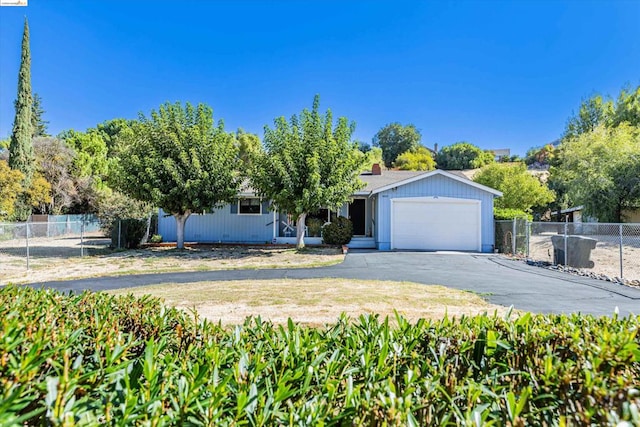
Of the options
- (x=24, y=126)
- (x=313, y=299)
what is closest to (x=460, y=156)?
(x=24, y=126)

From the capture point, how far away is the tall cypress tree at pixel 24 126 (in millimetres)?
25531

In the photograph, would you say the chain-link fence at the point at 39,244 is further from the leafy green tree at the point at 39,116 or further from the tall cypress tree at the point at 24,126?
the leafy green tree at the point at 39,116

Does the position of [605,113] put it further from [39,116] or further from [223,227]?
[39,116]

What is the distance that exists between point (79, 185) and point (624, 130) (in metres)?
46.1

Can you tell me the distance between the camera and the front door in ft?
68.0

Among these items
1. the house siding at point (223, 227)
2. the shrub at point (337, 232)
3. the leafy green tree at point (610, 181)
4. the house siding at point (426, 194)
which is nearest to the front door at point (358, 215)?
the shrub at point (337, 232)

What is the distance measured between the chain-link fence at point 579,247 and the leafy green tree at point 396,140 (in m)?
40.1

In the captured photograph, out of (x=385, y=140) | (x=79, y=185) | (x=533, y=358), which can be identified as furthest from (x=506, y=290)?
(x=385, y=140)

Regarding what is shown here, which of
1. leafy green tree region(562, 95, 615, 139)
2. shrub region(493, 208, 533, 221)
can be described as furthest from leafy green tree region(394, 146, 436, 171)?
shrub region(493, 208, 533, 221)

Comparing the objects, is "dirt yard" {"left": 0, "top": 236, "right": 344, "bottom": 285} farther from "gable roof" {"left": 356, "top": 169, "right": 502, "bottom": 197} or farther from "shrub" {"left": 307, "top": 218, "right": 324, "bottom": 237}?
"gable roof" {"left": 356, "top": 169, "right": 502, "bottom": 197}

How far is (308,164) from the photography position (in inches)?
588

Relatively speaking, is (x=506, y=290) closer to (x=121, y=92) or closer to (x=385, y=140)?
(x=121, y=92)

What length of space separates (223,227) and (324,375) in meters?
19.3

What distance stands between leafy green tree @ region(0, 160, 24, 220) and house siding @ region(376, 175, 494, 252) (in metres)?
23.9
